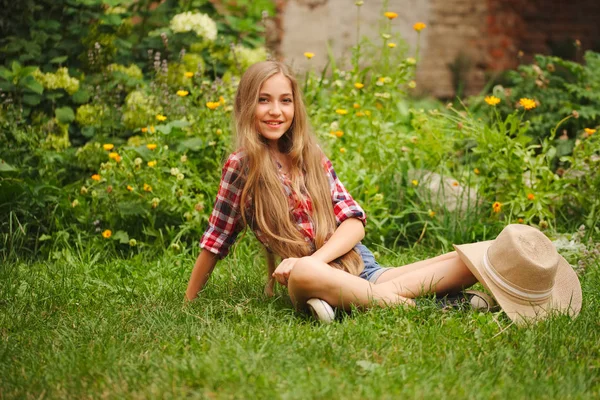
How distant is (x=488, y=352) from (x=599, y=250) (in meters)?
1.47

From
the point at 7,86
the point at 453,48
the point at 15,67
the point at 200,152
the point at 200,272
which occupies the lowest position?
the point at 200,272

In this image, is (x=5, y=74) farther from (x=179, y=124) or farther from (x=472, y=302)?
(x=472, y=302)

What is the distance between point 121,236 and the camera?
13.2 ft

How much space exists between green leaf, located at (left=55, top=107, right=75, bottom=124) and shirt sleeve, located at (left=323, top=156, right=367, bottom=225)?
215 centimetres

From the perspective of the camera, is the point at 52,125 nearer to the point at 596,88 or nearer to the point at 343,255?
the point at 343,255

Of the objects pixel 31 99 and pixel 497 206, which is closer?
pixel 497 206

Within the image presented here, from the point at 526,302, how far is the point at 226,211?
1204 millimetres

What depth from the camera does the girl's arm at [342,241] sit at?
2982 mm

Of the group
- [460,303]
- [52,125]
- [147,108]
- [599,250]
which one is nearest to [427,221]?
[599,250]

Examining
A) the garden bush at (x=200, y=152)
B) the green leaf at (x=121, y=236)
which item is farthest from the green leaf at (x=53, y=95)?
the green leaf at (x=121, y=236)

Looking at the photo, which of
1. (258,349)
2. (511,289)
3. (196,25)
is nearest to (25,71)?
(196,25)

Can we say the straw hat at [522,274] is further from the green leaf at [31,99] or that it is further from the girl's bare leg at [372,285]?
the green leaf at [31,99]

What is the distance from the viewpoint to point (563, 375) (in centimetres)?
229

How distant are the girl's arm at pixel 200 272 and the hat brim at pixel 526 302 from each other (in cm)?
99
